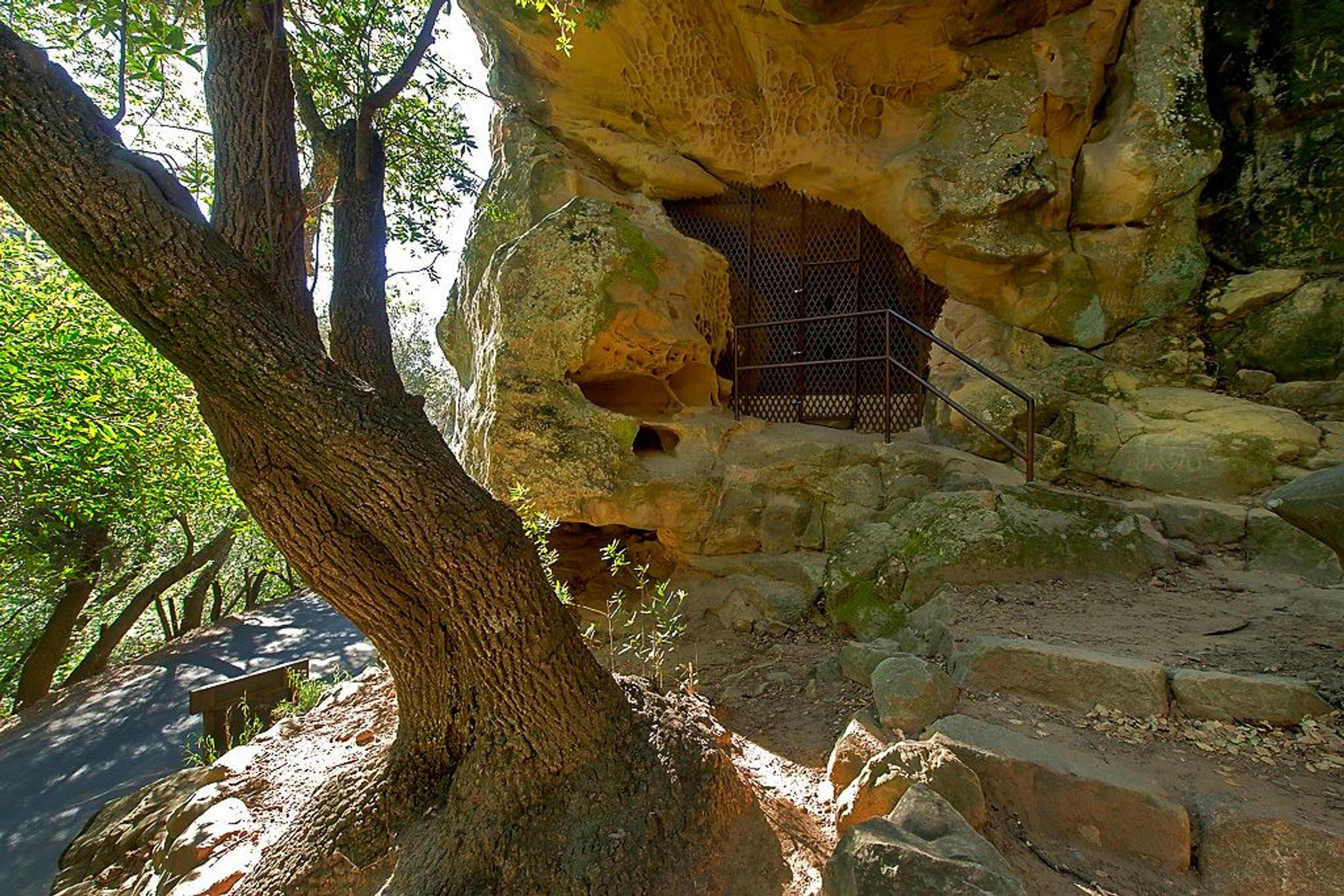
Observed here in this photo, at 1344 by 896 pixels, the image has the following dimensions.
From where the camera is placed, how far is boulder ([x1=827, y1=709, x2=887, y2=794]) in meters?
2.38

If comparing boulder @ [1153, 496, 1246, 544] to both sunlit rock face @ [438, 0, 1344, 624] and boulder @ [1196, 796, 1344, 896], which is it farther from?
boulder @ [1196, 796, 1344, 896]

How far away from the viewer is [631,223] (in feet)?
16.2

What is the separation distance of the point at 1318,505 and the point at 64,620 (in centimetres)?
1212

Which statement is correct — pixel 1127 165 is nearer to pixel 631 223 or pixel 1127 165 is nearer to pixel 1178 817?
pixel 631 223

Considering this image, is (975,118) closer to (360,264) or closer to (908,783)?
(360,264)

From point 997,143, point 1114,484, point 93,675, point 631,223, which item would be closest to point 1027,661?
point 1114,484

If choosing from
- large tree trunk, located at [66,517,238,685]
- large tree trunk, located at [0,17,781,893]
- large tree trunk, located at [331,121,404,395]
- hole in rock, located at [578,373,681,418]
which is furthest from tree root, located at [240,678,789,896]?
large tree trunk, located at [66,517,238,685]

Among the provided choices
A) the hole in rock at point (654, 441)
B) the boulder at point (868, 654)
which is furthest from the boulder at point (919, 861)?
the hole in rock at point (654, 441)

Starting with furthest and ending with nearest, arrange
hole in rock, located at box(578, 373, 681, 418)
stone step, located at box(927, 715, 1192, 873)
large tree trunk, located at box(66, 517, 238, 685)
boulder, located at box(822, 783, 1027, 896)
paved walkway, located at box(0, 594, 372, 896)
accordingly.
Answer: large tree trunk, located at box(66, 517, 238, 685) → hole in rock, located at box(578, 373, 681, 418) → paved walkway, located at box(0, 594, 372, 896) → stone step, located at box(927, 715, 1192, 873) → boulder, located at box(822, 783, 1027, 896)

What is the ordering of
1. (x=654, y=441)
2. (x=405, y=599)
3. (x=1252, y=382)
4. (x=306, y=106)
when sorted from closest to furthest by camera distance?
1. (x=405, y=599)
2. (x=306, y=106)
3. (x=1252, y=382)
4. (x=654, y=441)

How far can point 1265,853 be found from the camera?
168 cm

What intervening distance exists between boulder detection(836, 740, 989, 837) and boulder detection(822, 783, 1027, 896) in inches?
10.4

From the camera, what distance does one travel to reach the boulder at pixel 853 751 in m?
2.38

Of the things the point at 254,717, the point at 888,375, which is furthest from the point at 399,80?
the point at 254,717
